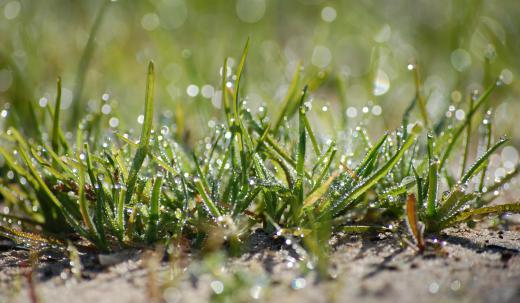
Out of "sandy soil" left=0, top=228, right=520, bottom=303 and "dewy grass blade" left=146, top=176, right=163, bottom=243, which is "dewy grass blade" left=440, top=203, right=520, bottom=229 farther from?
"dewy grass blade" left=146, top=176, right=163, bottom=243

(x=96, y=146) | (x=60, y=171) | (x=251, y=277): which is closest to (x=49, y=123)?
(x=96, y=146)

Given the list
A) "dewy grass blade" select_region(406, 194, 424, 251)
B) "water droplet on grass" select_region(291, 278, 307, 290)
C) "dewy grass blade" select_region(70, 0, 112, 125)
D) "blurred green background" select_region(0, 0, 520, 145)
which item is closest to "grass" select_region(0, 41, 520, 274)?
"dewy grass blade" select_region(406, 194, 424, 251)

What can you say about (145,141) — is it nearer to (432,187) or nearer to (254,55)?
(432,187)

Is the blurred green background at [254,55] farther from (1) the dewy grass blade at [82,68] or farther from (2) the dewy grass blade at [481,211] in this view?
(2) the dewy grass blade at [481,211]

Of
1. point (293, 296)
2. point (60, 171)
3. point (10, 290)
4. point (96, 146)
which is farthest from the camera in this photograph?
point (96, 146)

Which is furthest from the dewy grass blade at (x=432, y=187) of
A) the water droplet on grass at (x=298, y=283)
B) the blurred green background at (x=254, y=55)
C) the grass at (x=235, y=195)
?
the blurred green background at (x=254, y=55)

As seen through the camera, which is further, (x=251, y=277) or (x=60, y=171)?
(x=60, y=171)

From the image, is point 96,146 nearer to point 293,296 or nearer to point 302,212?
point 302,212

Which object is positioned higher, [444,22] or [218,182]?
[444,22]
